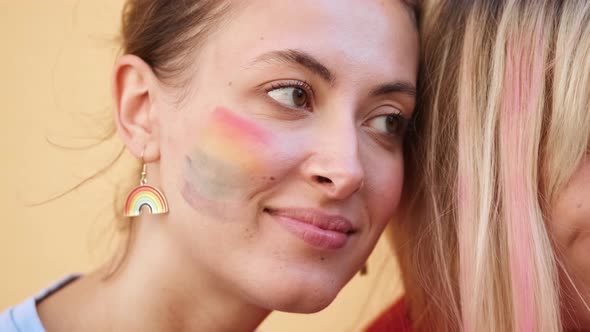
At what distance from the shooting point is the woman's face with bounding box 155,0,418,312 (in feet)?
4.12

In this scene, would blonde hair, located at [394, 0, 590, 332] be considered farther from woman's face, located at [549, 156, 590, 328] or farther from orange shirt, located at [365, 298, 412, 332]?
orange shirt, located at [365, 298, 412, 332]

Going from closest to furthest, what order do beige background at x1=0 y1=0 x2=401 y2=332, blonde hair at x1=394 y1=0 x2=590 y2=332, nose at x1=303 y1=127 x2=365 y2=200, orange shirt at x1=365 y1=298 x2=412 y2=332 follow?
nose at x1=303 y1=127 x2=365 y2=200 < blonde hair at x1=394 y1=0 x2=590 y2=332 < orange shirt at x1=365 y1=298 x2=412 y2=332 < beige background at x1=0 y1=0 x2=401 y2=332

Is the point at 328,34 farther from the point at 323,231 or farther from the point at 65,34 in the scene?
the point at 65,34

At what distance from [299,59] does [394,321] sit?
2.39ft

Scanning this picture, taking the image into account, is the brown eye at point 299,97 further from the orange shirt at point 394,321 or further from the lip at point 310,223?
the orange shirt at point 394,321

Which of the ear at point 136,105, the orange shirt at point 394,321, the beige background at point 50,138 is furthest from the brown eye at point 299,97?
the beige background at point 50,138

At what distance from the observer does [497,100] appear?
4.53ft

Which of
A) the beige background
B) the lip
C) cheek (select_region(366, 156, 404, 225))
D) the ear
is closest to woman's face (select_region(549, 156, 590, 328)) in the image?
cheek (select_region(366, 156, 404, 225))

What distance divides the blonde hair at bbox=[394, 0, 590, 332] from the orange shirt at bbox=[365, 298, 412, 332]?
251 millimetres

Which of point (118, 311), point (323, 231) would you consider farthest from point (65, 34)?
point (323, 231)

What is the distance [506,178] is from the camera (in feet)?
4.46

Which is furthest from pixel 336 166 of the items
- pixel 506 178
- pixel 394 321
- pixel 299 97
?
pixel 394 321

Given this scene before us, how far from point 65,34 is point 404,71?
1.20 m

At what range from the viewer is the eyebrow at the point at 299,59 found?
126 centimetres
